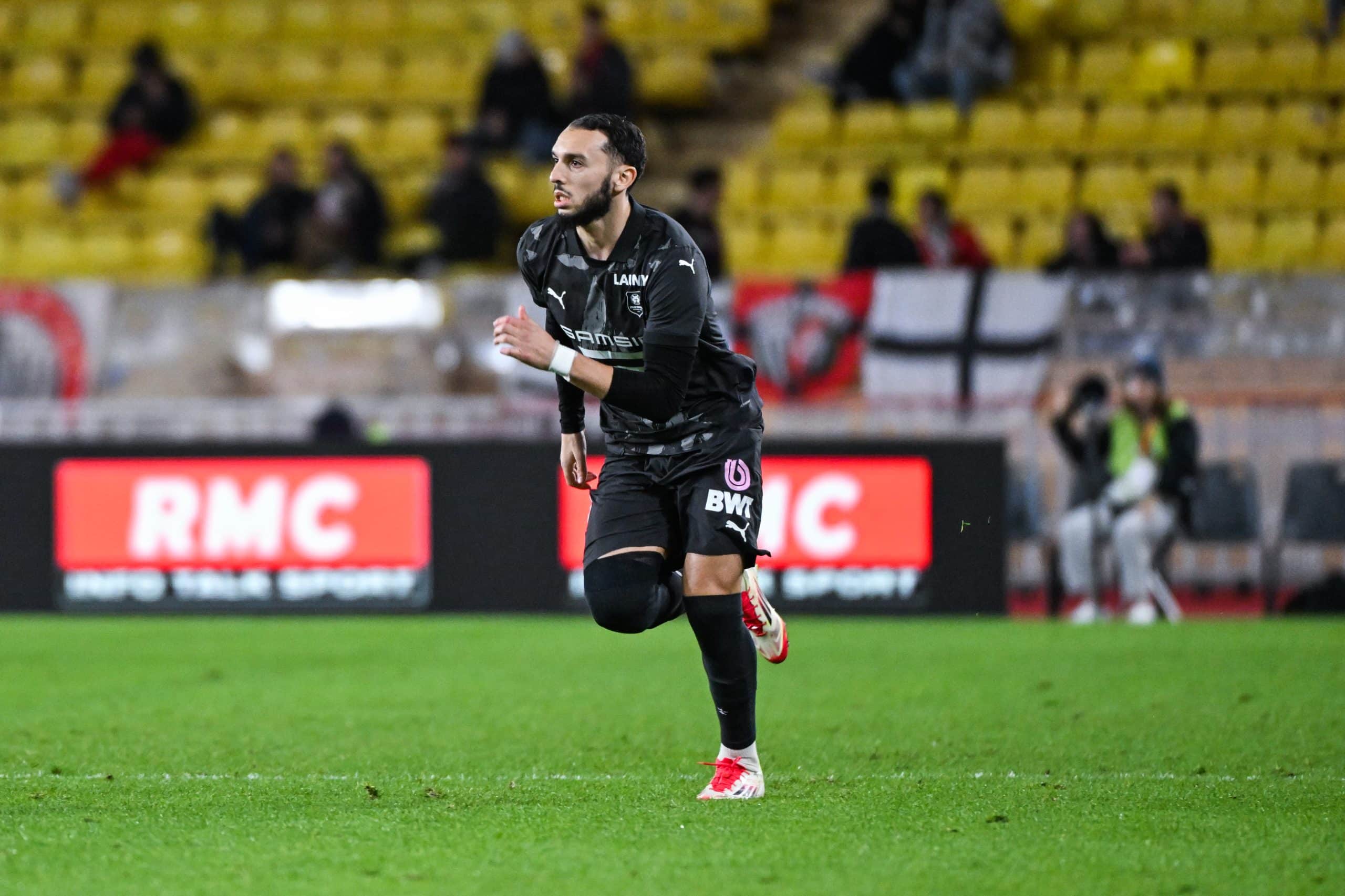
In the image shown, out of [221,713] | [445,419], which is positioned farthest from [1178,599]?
[221,713]

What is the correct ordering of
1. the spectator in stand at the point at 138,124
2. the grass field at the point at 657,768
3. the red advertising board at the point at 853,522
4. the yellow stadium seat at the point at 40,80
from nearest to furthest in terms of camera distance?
the grass field at the point at 657,768 → the red advertising board at the point at 853,522 → the spectator in stand at the point at 138,124 → the yellow stadium seat at the point at 40,80

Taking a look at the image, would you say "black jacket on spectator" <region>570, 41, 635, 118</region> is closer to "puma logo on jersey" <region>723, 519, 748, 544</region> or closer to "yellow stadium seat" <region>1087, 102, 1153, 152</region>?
"yellow stadium seat" <region>1087, 102, 1153, 152</region>

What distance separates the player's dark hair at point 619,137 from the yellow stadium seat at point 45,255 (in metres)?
12.7

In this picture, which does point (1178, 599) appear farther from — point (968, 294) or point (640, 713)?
point (640, 713)

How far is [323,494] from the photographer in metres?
13.0

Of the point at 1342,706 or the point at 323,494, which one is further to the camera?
the point at 323,494

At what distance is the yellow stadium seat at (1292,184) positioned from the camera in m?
16.0

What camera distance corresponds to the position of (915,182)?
54.6 ft

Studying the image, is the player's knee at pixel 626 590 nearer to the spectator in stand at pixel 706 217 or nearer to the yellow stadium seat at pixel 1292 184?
the spectator in stand at pixel 706 217

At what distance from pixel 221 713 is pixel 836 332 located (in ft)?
21.5

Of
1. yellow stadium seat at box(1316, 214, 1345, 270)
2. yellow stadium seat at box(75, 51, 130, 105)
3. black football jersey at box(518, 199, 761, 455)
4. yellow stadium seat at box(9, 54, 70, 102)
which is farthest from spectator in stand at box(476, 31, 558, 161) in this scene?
black football jersey at box(518, 199, 761, 455)

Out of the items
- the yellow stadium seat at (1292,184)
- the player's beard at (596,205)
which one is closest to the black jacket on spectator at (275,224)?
the yellow stadium seat at (1292,184)

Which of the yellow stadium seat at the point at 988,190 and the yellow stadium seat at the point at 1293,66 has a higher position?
the yellow stadium seat at the point at 1293,66

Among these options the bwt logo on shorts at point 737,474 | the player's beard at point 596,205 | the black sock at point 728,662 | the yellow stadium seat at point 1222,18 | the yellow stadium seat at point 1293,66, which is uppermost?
the yellow stadium seat at point 1222,18
